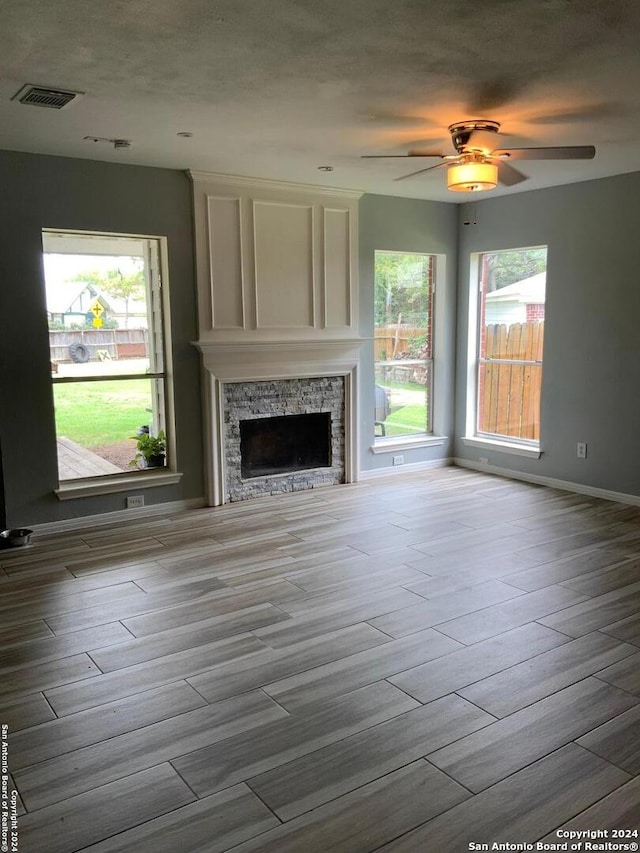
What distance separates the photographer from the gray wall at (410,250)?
6262 millimetres

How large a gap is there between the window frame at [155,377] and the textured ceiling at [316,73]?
0.82 meters

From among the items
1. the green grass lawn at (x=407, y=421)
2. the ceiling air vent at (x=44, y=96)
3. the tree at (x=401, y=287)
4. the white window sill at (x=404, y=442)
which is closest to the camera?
the ceiling air vent at (x=44, y=96)

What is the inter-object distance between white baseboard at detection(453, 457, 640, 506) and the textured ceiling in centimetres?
263

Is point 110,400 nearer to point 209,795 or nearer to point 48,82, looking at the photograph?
point 48,82

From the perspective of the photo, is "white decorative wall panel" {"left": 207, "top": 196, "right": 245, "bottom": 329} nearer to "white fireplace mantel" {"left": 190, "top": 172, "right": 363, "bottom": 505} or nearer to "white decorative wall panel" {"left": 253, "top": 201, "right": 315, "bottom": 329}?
"white fireplace mantel" {"left": 190, "top": 172, "right": 363, "bottom": 505}

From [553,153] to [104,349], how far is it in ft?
11.2

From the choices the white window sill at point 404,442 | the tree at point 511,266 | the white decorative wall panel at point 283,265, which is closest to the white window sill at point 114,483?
the white decorative wall panel at point 283,265

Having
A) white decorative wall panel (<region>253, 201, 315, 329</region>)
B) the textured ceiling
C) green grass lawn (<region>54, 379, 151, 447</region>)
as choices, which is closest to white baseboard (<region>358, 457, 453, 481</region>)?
→ white decorative wall panel (<region>253, 201, 315, 329</region>)

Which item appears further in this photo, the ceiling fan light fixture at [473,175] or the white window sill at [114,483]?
the white window sill at [114,483]

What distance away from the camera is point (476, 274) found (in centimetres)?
678

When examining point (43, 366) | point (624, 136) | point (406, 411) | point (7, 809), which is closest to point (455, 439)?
point (406, 411)

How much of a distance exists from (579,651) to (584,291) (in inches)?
140

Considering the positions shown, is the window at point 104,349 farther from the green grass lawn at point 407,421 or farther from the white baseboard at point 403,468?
the green grass lawn at point 407,421

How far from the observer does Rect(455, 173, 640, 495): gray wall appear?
541 cm
